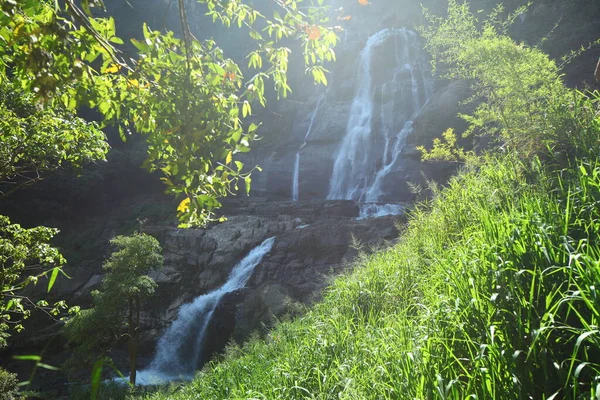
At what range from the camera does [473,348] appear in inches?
81.1

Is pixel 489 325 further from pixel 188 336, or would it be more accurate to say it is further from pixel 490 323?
pixel 188 336

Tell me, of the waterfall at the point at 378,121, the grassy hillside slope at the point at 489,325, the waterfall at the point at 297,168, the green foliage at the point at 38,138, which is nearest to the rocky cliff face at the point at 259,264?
the waterfall at the point at 378,121

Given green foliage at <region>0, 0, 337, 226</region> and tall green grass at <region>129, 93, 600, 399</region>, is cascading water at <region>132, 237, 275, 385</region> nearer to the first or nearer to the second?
tall green grass at <region>129, 93, 600, 399</region>

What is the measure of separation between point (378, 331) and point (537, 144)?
3266mm

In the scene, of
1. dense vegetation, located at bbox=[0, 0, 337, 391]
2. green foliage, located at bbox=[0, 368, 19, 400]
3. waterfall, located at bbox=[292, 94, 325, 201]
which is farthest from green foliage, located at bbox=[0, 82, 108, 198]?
waterfall, located at bbox=[292, 94, 325, 201]

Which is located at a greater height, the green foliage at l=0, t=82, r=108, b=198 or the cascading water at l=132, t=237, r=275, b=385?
the green foliage at l=0, t=82, r=108, b=198

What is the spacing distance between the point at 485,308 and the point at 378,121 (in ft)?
81.6

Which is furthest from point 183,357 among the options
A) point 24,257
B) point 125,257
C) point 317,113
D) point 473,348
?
point 317,113

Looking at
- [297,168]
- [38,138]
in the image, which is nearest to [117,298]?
[38,138]

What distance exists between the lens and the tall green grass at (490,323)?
1.71 meters

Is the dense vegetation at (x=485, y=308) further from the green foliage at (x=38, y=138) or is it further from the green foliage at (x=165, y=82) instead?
the green foliage at (x=38, y=138)

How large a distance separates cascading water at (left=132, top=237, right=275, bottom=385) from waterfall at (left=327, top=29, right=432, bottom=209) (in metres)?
10.6

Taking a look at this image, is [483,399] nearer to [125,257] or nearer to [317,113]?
[125,257]

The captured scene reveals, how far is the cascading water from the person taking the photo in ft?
45.5
